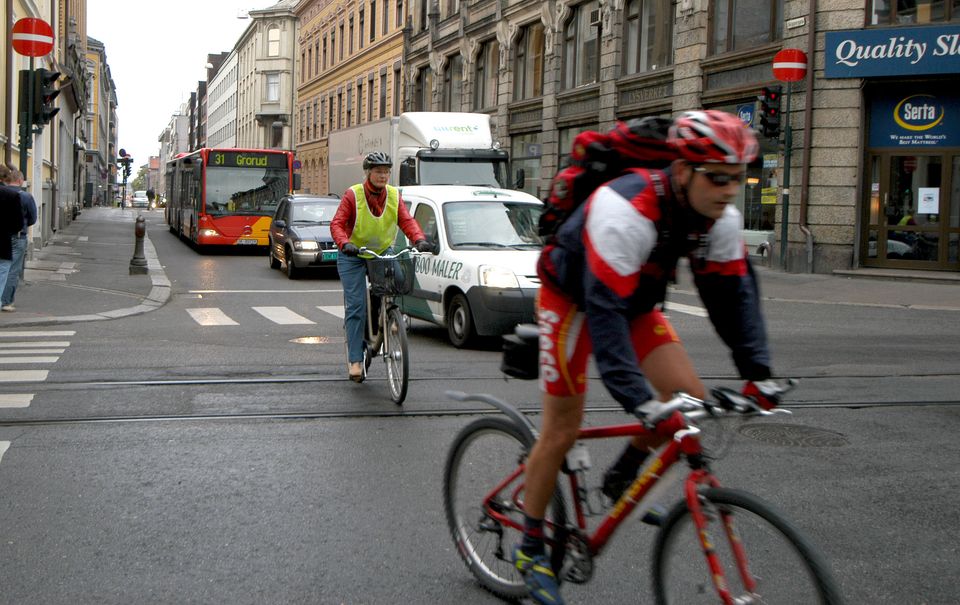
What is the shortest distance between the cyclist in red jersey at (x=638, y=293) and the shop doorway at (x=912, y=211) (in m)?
18.9

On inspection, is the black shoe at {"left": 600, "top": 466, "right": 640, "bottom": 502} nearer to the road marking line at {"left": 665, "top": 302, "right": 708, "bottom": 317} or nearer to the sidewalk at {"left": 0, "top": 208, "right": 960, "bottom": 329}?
the sidewalk at {"left": 0, "top": 208, "right": 960, "bottom": 329}

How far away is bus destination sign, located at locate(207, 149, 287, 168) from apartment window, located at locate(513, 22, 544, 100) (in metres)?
8.94

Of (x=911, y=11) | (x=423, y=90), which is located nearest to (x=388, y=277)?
(x=911, y=11)

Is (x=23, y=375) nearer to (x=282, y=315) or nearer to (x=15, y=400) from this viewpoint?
(x=15, y=400)

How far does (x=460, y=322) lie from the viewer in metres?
11.4

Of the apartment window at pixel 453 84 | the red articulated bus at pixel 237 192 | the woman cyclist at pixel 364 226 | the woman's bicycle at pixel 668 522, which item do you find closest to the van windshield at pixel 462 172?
the red articulated bus at pixel 237 192

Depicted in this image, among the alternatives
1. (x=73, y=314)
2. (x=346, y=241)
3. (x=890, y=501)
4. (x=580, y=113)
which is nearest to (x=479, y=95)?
(x=580, y=113)

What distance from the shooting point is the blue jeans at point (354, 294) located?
334 inches

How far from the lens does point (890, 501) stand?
212 inches

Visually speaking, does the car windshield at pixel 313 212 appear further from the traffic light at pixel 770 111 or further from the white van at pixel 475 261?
the white van at pixel 475 261

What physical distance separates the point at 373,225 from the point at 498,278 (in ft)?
9.04

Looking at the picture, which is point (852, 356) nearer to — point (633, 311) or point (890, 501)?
point (890, 501)

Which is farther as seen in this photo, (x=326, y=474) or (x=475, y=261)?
(x=475, y=261)

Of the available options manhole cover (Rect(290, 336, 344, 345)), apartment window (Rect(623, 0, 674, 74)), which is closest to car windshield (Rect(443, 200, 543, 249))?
manhole cover (Rect(290, 336, 344, 345))
